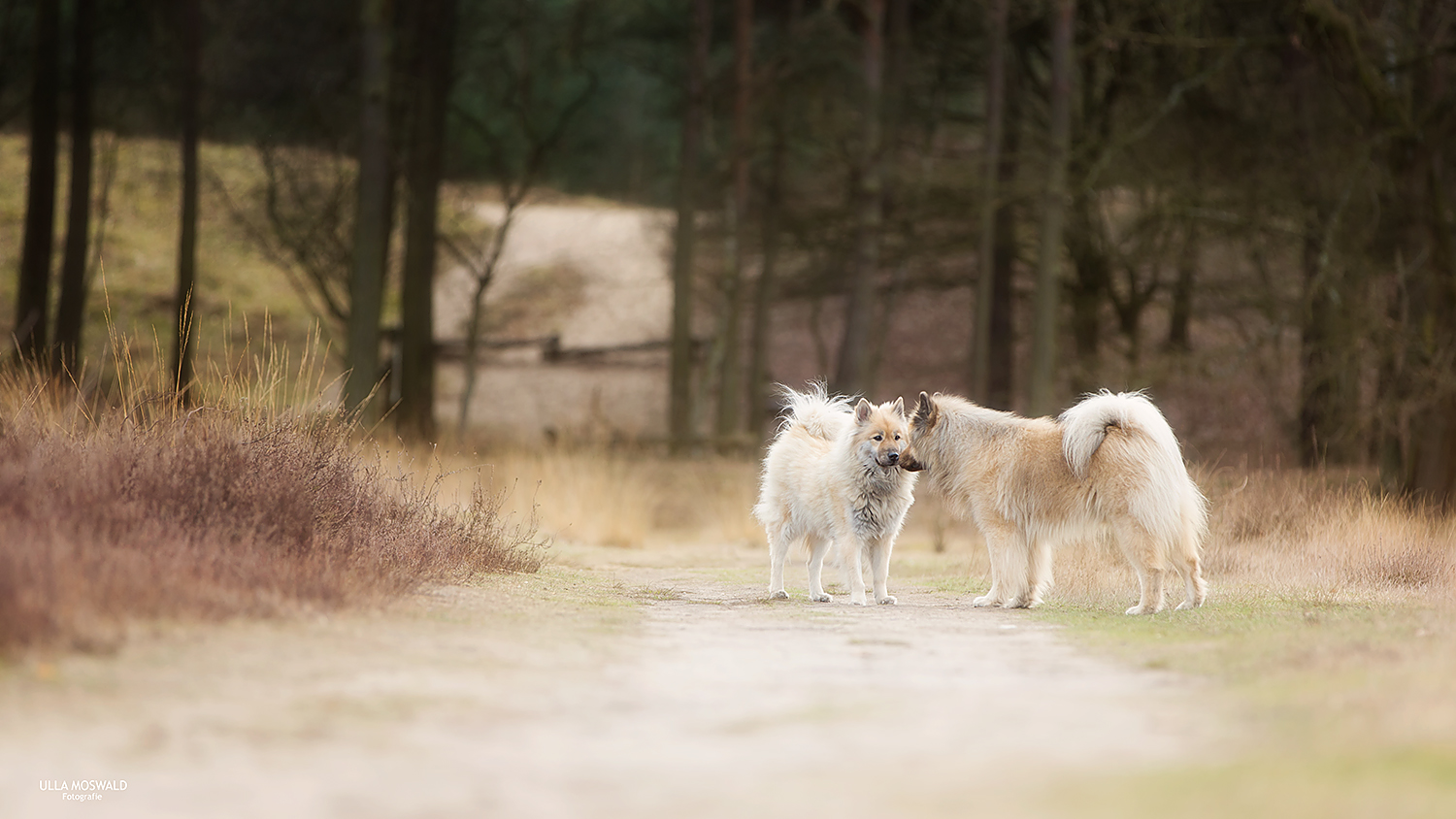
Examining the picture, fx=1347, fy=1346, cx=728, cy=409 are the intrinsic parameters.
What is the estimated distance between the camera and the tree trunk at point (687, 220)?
23.8 meters

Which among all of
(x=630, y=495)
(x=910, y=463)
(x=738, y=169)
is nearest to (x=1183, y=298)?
(x=738, y=169)

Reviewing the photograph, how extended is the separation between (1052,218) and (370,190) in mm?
10666

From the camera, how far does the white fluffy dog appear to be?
32.0ft

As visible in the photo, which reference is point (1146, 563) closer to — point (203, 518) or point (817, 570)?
point (817, 570)

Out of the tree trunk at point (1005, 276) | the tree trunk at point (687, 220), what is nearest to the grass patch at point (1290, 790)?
the tree trunk at point (687, 220)

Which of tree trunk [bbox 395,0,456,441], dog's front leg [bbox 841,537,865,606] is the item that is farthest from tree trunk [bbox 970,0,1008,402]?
dog's front leg [bbox 841,537,865,606]

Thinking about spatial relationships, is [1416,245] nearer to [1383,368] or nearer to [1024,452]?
[1383,368]

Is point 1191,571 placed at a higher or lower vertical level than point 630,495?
higher

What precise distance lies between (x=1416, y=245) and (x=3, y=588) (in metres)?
17.7

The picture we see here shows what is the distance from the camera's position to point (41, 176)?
926 inches

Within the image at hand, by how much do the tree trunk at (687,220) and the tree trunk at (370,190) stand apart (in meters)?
5.96

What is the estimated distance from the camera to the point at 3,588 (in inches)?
215

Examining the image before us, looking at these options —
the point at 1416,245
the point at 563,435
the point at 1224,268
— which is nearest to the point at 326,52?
the point at 563,435

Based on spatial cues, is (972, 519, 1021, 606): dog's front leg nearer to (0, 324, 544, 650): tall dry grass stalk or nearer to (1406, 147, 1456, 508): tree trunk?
(0, 324, 544, 650): tall dry grass stalk
